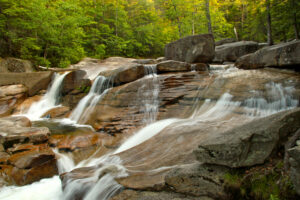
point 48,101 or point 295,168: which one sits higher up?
point 295,168

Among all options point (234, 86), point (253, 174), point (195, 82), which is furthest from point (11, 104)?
point (253, 174)

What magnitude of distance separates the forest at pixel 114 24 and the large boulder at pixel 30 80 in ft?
11.6

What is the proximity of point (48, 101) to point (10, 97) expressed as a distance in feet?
6.35

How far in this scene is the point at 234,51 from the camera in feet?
48.3

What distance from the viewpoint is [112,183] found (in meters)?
3.38

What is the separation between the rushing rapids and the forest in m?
5.57

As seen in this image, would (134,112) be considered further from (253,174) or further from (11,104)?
(11,104)

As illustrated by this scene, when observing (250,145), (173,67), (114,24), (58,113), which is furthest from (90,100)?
(114,24)

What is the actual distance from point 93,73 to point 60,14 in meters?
6.97

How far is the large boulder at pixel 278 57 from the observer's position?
7141mm

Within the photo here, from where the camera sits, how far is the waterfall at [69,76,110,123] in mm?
9117

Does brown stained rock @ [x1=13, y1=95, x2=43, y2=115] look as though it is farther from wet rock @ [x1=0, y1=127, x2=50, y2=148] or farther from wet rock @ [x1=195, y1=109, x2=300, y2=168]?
wet rock @ [x1=195, y1=109, x2=300, y2=168]

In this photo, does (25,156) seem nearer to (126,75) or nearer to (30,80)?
(126,75)

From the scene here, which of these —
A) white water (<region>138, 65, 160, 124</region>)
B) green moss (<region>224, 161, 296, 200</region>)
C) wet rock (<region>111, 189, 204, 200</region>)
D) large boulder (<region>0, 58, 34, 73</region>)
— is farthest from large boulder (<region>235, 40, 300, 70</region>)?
large boulder (<region>0, 58, 34, 73</region>)
